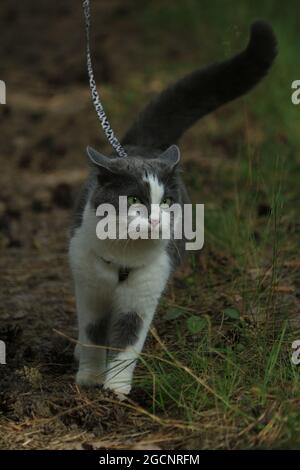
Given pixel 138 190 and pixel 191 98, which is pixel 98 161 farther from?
pixel 191 98

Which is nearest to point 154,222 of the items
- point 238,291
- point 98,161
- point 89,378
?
point 98,161

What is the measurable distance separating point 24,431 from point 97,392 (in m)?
0.34

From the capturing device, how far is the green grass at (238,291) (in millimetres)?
2688

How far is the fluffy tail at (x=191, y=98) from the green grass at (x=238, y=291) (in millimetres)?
119

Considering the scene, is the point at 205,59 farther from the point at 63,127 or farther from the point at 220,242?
the point at 220,242

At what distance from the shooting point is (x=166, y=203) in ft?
9.93

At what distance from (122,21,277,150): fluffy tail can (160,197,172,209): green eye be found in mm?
845

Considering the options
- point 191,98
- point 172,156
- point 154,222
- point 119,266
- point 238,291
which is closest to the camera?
point 154,222

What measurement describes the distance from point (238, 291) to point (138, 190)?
1.05 meters

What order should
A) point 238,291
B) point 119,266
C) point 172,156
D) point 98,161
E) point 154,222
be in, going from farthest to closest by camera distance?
1. point 238,291
2. point 172,156
3. point 119,266
4. point 98,161
5. point 154,222

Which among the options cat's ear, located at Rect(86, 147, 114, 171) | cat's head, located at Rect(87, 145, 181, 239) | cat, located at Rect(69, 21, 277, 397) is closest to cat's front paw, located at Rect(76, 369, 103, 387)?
cat, located at Rect(69, 21, 277, 397)

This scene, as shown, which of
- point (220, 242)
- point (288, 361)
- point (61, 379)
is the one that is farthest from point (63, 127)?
point (288, 361)

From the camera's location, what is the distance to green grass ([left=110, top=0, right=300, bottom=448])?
269 cm

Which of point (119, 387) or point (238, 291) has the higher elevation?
point (238, 291)
